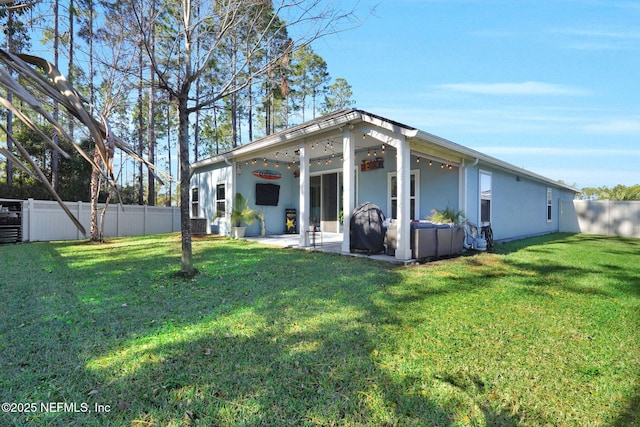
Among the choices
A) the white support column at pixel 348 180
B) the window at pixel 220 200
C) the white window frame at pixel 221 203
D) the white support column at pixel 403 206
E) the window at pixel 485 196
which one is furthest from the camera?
the window at pixel 220 200

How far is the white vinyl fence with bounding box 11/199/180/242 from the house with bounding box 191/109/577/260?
2.52m

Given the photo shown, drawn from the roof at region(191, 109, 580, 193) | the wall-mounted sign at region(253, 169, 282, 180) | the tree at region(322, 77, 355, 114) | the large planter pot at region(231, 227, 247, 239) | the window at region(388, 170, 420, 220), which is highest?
the tree at region(322, 77, 355, 114)

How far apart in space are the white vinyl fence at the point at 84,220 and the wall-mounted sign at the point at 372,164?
7436 mm

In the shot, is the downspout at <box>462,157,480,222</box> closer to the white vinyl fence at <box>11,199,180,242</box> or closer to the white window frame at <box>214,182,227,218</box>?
the white window frame at <box>214,182,227,218</box>

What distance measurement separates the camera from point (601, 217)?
15547mm

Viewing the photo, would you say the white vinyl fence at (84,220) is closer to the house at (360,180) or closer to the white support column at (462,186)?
the house at (360,180)

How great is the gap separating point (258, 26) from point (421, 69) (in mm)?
5160

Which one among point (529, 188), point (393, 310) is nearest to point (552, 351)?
point (393, 310)

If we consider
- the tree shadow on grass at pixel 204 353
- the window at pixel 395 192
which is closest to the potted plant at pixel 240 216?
the window at pixel 395 192

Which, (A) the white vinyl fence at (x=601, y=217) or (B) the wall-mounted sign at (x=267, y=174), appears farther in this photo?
(A) the white vinyl fence at (x=601, y=217)

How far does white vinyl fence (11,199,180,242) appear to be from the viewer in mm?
10742

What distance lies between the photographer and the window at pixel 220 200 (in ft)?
38.6

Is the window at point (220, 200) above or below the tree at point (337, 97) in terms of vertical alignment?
below

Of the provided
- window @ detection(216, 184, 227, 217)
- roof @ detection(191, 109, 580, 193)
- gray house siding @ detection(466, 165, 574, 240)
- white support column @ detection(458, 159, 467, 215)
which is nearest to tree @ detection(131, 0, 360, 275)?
roof @ detection(191, 109, 580, 193)
